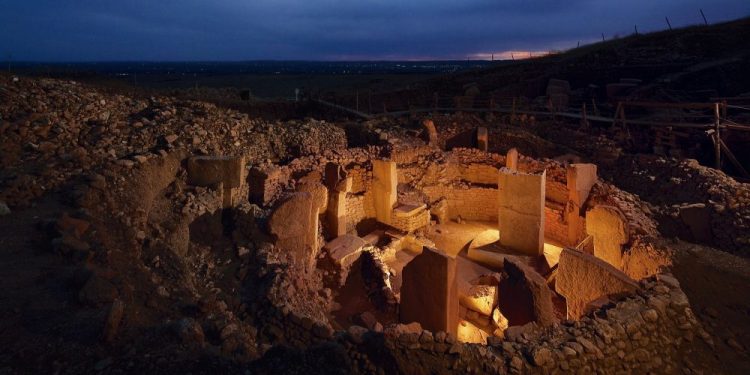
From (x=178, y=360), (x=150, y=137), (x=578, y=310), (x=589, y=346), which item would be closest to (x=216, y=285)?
(x=178, y=360)

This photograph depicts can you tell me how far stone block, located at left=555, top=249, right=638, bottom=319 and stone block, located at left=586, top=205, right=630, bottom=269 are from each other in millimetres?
1674

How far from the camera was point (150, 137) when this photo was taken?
7816 mm

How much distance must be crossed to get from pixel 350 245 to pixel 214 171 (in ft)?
10.6

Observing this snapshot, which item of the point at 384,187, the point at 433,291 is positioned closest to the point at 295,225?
the point at 433,291

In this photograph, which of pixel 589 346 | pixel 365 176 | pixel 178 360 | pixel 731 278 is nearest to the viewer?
pixel 178 360

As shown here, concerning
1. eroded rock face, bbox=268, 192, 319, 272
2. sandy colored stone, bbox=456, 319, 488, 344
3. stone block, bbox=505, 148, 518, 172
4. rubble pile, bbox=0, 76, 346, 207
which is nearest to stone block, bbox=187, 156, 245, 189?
rubble pile, bbox=0, 76, 346, 207

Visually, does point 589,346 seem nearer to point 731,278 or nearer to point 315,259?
point 731,278

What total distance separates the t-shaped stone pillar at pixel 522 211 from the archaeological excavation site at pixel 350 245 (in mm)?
38

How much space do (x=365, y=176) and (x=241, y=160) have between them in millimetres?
4100

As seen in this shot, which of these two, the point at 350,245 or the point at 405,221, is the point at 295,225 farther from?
the point at 405,221

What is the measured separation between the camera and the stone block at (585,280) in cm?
587

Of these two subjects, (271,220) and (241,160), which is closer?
(271,220)

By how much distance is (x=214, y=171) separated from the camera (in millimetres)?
7414

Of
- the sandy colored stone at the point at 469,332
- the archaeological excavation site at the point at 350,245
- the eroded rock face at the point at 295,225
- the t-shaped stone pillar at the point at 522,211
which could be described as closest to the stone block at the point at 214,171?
the archaeological excavation site at the point at 350,245
